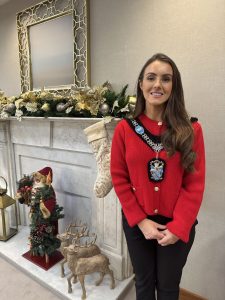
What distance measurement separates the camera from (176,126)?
0.95 metres

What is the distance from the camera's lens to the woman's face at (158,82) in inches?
37.0

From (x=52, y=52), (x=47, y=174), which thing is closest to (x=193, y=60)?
(x=52, y=52)

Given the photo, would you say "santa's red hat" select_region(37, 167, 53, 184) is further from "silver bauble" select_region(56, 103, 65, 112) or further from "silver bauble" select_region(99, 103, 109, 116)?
→ "silver bauble" select_region(99, 103, 109, 116)

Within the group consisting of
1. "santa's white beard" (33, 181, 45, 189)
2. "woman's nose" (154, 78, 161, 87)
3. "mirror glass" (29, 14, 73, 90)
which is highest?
"mirror glass" (29, 14, 73, 90)

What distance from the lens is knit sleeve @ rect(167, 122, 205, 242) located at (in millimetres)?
942

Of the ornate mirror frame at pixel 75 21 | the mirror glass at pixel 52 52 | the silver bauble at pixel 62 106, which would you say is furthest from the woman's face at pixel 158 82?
the mirror glass at pixel 52 52

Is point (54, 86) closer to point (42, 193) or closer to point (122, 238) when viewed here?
point (42, 193)

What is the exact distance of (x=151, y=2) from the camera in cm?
141

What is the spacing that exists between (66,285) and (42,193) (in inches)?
26.8

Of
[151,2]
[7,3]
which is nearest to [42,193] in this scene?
[151,2]

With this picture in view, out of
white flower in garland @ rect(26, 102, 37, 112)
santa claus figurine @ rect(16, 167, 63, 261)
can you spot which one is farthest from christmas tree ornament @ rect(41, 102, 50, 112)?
santa claus figurine @ rect(16, 167, 63, 261)

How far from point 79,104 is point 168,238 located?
952 millimetres

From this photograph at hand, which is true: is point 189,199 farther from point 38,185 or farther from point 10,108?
point 10,108

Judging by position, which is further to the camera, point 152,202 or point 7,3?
point 7,3
